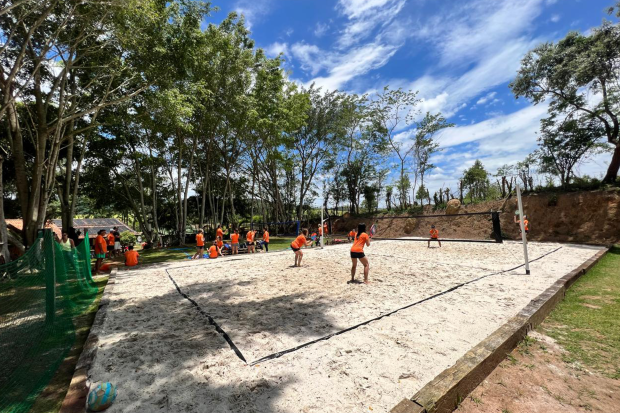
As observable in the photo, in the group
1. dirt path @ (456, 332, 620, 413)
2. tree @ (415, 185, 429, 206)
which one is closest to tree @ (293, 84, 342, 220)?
tree @ (415, 185, 429, 206)

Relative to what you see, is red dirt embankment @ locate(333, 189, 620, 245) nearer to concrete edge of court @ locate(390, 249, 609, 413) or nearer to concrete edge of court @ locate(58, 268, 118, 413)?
concrete edge of court @ locate(390, 249, 609, 413)

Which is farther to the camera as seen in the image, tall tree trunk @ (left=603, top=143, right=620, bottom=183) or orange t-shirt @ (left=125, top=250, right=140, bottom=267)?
tall tree trunk @ (left=603, top=143, right=620, bottom=183)

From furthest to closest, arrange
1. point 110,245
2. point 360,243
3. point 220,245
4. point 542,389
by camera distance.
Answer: point 110,245 → point 220,245 → point 360,243 → point 542,389

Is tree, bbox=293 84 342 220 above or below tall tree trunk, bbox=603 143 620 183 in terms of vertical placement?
above

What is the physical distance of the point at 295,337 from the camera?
3693mm

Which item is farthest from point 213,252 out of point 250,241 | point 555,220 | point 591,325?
point 555,220

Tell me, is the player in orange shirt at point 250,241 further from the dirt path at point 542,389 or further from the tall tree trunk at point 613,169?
the tall tree trunk at point 613,169

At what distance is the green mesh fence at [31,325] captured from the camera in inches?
107

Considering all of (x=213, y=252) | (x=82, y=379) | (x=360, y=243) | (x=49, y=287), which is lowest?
(x=82, y=379)

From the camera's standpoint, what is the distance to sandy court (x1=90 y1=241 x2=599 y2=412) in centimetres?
251

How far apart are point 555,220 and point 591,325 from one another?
1693 centimetres

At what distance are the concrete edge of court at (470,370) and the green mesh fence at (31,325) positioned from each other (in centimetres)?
361

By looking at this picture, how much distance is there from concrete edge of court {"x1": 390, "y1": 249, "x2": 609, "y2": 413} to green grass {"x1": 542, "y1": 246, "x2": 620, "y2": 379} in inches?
12.8

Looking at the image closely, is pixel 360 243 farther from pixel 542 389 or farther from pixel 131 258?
pixel 131 258
